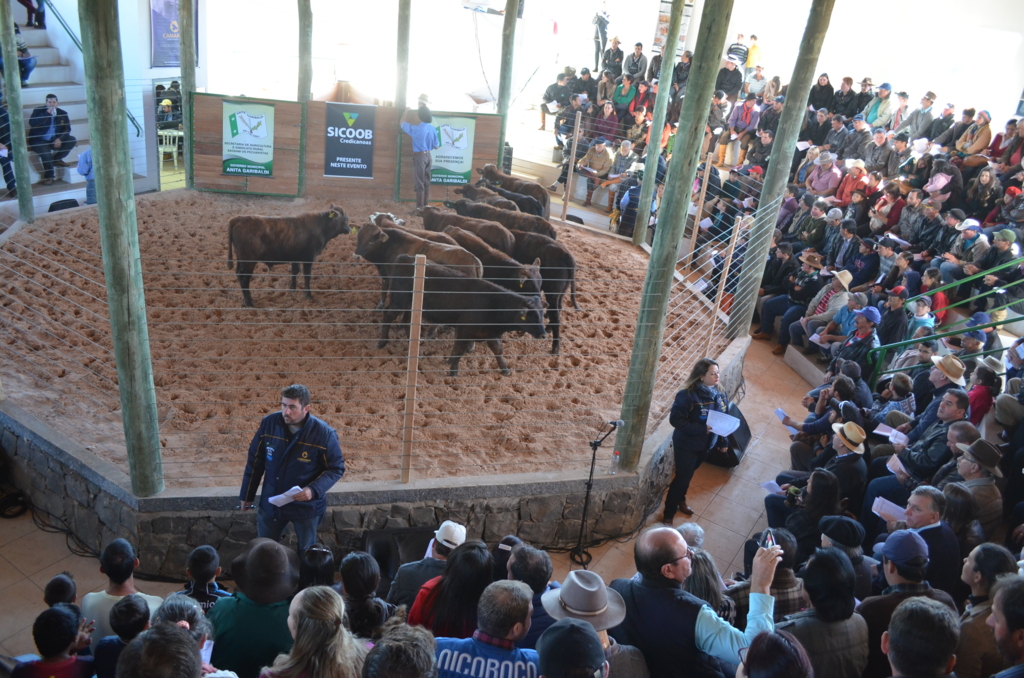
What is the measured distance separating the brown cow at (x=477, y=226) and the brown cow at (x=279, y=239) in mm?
1526

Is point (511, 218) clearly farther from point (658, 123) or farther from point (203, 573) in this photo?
point (203, 573)

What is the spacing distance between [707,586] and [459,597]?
1.41 metres

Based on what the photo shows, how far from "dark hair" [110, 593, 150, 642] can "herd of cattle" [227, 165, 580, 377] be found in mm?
4562

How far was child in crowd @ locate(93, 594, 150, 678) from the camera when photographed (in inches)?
142

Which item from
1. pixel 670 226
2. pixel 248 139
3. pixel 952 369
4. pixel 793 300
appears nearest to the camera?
pixel 670 226

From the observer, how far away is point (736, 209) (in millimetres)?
13320

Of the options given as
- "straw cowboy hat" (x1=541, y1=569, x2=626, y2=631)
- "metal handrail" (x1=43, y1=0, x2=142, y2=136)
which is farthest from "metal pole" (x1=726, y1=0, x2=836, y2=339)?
"metal handrail" (x1=43, y1=0, x2=142, y2=136)

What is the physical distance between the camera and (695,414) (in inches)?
273

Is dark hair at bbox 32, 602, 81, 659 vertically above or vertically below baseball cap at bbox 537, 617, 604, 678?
below

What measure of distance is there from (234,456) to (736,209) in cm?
955

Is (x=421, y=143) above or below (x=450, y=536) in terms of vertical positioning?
above

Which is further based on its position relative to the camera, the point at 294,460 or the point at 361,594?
Result: the point at 294,460

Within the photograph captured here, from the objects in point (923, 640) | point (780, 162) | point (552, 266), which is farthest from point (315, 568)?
point (780, 162)

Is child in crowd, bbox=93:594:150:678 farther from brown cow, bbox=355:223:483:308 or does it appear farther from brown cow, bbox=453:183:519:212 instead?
brown cow, bbox=453:183:519:212
